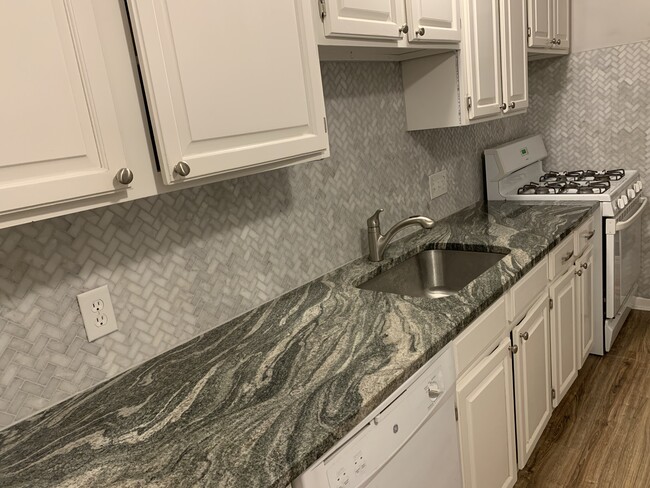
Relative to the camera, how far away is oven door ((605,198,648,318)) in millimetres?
2635

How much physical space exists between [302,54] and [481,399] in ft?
3.75

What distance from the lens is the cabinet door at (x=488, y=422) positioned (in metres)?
1.50

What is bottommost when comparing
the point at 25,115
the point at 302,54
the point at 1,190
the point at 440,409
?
the point at 440,409

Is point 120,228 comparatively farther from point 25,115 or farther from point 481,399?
point 481,399

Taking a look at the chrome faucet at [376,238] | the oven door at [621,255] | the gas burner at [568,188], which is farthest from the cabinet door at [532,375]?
the gas burner at [568,188]

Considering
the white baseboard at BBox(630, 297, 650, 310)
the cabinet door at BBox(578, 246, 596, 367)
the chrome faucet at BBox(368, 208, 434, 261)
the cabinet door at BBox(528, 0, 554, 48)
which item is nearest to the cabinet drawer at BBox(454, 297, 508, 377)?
the chrome faucet at BBox(368, 208, 434, 261)

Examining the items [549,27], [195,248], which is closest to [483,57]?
[549,27]

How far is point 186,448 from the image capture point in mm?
973

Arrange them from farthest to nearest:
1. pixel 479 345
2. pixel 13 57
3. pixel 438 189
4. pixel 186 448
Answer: pixel 438 189
pixel 479 345
pixel 186 448
pixel 13 57

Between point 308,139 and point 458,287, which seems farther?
point 458,287

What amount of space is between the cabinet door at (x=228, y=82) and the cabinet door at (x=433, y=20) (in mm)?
562

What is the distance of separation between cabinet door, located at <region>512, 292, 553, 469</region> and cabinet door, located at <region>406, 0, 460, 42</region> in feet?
3.53

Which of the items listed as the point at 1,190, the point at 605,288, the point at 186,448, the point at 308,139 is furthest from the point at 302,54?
the point at 605,288

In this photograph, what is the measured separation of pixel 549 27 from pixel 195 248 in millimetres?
2513
